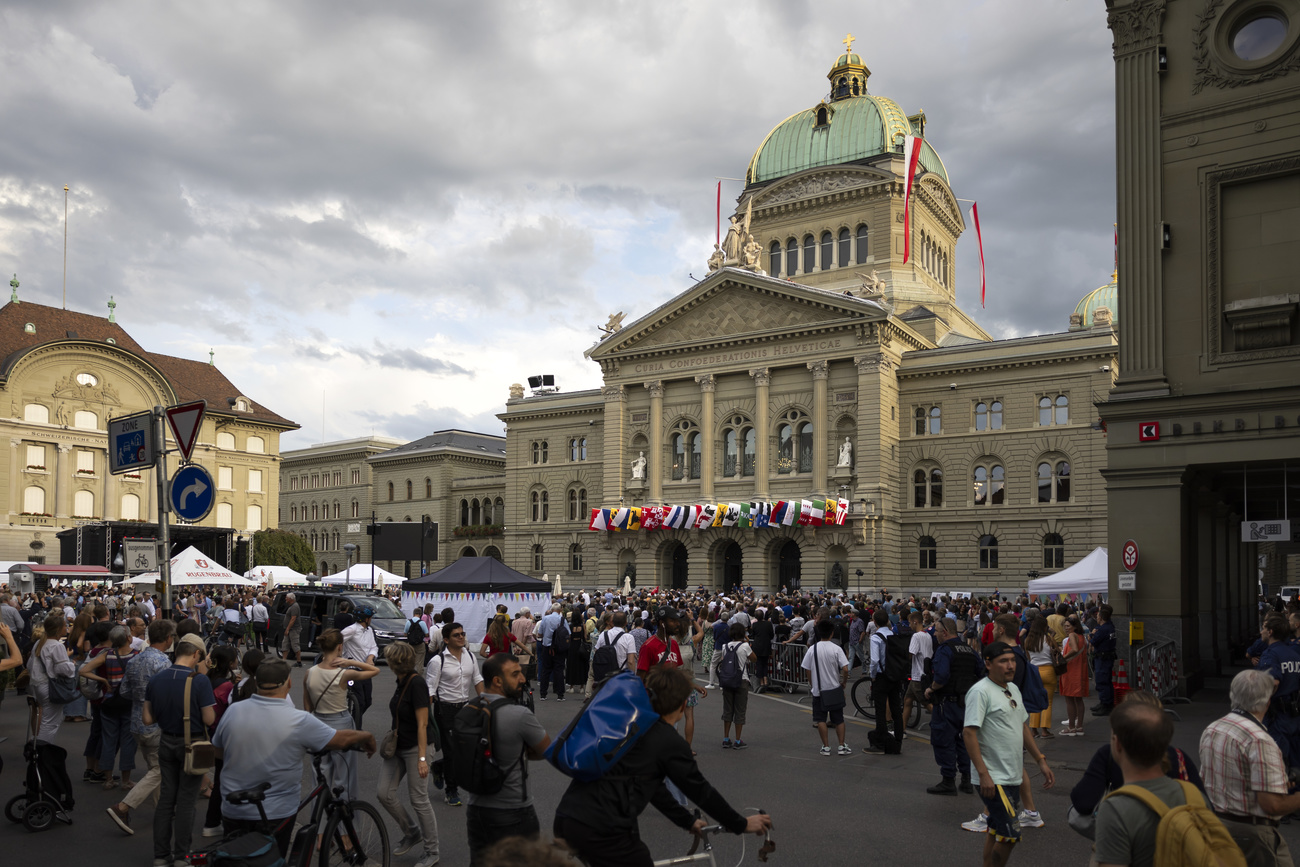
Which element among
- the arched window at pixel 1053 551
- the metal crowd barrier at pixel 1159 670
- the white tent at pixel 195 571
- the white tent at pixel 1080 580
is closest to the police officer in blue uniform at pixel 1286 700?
the metal crowd barrier at pixel 1159 670

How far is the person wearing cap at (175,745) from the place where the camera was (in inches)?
340

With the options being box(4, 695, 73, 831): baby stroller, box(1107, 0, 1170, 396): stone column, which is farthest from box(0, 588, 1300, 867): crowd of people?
box(1107, 0, 1170, 396): stone column

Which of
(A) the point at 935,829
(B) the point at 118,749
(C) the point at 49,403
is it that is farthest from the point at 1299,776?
(C) the point at 49,403

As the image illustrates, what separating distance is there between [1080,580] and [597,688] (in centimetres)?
2128

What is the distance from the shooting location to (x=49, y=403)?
6347cm

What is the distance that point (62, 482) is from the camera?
64.2m

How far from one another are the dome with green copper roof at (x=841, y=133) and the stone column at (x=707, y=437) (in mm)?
18448

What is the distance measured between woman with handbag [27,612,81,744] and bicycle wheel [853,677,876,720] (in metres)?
10.7

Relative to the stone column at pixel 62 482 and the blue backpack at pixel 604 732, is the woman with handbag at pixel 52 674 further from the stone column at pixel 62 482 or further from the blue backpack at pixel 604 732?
the stone column at pixel 62 482

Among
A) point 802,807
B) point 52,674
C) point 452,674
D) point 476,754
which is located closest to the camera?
point 476,754

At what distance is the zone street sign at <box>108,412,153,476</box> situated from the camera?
1095 centimetres

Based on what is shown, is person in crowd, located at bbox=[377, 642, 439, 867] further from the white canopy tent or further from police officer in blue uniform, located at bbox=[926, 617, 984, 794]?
the white canopy tent

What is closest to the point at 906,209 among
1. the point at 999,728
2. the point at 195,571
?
Answer: the point at 195,571

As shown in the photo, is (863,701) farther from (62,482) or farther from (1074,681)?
(62,482)
